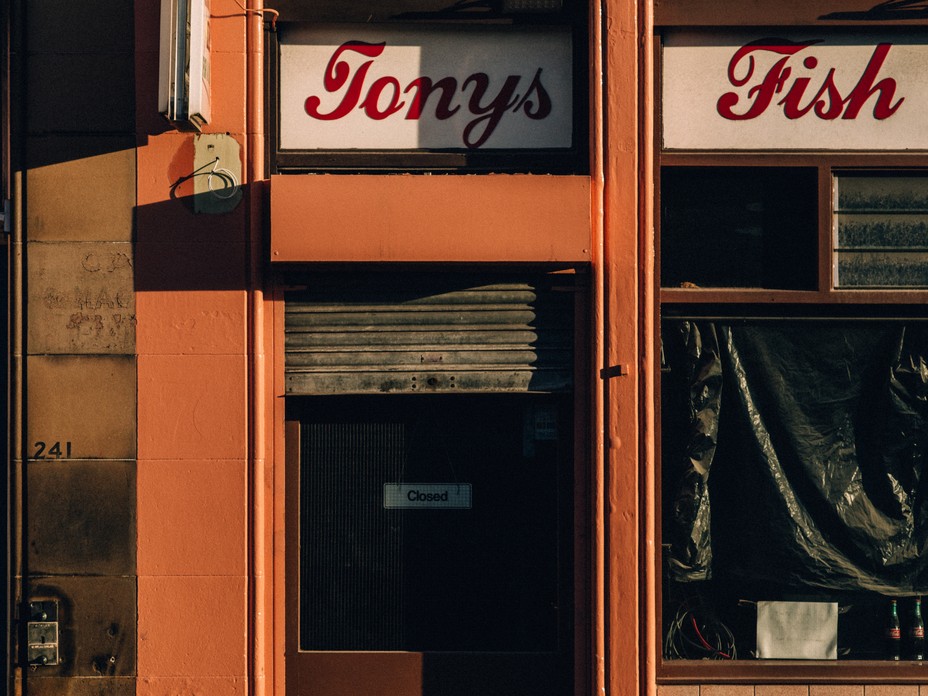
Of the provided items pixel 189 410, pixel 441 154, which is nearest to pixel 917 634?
pixel 441 154

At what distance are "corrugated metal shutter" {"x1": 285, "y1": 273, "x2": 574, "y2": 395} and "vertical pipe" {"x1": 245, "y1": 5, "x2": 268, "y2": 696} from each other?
248 mm

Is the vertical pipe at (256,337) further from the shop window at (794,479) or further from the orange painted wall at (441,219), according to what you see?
the shop window at (794,479)

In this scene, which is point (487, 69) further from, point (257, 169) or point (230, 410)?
point (230, 410)

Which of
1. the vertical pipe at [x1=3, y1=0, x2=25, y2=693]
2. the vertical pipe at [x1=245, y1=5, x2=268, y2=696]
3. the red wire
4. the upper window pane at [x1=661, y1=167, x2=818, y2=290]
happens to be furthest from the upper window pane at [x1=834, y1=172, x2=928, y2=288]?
the vertical pipe at [x1=3, y1=0, x2=25, y2=693]

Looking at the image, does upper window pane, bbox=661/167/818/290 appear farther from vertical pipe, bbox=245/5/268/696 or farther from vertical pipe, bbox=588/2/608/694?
vertical pipe, bbox=245/5/268/696

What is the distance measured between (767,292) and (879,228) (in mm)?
952

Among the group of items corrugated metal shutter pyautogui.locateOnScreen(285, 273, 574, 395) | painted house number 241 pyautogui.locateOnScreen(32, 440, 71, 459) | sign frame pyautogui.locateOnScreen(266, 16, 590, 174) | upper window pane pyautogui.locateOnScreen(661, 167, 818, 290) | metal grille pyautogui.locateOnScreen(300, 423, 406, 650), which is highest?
sign frame pyautogui.locateOnScreen(266, 16, 590, 174)

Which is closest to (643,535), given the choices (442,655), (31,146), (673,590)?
(673,590)

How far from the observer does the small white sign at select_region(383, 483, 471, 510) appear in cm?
679

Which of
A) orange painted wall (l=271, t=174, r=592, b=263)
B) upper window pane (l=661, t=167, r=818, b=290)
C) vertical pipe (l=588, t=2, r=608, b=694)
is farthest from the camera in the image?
upper window pane (l=661, t=167, r=818, b=290)

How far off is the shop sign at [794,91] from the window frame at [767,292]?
0.08 meters

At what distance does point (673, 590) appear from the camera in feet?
22.2

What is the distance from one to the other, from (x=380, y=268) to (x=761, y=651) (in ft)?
12.6

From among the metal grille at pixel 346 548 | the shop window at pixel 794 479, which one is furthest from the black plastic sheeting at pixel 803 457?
the metal grille at pixel 346 548
